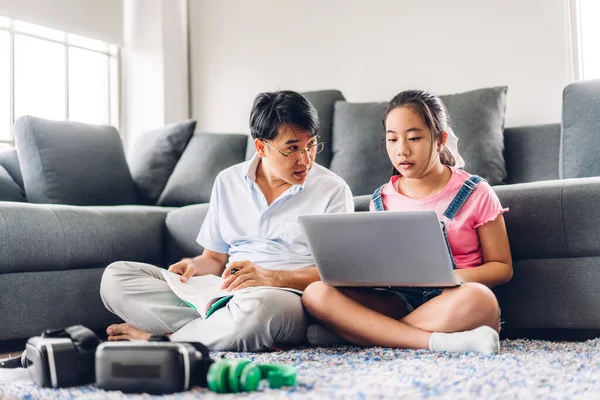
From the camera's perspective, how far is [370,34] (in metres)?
3.35

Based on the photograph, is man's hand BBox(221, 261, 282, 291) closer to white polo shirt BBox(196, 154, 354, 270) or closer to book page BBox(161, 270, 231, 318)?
book page BBox(161, 270, 231, 318)

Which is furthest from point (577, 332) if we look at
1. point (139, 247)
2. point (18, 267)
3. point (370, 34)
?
point (370, 34)

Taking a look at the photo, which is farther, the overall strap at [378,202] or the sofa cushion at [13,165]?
the sofa cushion at [13,165]

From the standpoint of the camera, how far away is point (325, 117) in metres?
2.96

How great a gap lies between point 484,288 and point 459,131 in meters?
1.17

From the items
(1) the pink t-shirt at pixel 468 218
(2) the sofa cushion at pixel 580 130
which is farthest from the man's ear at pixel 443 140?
(2) the sofa cushion at pixel 580 130

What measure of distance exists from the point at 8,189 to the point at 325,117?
4.31ft

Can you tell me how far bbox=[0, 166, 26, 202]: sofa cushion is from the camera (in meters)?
2.59

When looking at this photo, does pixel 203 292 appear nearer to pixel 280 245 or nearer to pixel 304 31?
pixel 280 245

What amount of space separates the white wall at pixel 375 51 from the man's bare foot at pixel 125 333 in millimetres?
1789

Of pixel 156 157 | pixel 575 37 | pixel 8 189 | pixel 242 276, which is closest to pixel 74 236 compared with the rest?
pixel 8 189

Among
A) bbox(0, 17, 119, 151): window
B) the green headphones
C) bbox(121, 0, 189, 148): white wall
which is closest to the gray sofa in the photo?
A: bbox(121, 0, 189, 148): white wall

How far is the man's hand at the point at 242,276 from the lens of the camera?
1.67 meters

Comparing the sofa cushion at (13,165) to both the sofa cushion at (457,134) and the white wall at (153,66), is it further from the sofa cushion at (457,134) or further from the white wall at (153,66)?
the sofa cushion at (457,134)
